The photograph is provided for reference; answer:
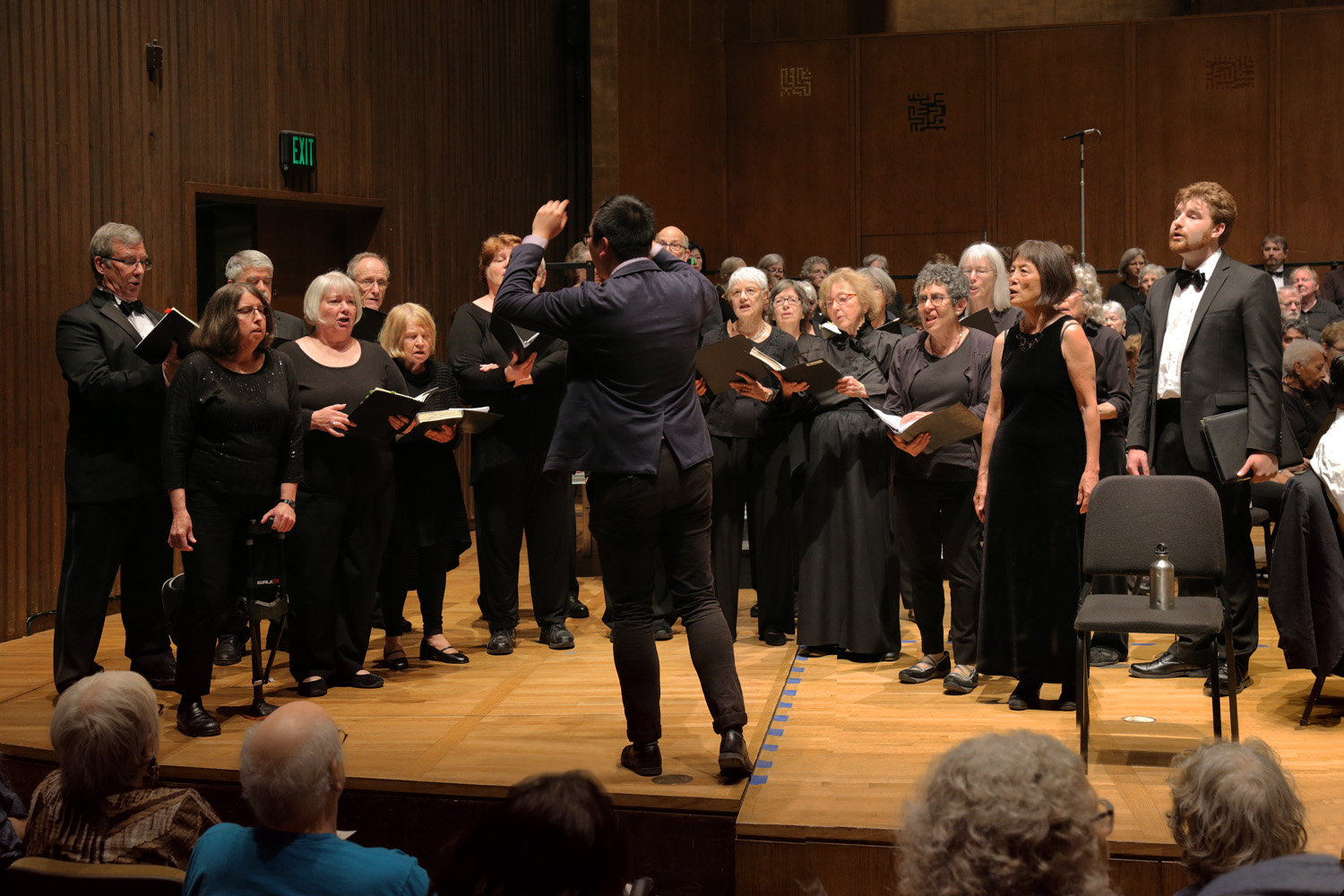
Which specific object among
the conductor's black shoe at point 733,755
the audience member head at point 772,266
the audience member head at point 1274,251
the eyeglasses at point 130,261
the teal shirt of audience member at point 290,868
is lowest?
the conductor's black shoe at point 733,755

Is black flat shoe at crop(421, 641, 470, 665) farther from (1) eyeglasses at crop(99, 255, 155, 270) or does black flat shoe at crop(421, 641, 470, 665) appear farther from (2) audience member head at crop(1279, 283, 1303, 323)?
(2) audience member head at crop(1279, 283, 1303, 323)

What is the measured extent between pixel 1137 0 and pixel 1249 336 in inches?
332

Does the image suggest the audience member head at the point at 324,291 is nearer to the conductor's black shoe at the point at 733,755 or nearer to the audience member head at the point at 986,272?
the conductor's black shoe at the point at 733,755

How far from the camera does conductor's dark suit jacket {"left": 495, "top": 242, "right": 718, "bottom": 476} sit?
3.18 m

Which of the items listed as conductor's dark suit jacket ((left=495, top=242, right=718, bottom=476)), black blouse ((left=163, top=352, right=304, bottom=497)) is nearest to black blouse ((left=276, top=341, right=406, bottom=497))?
black blouse ((left=163, top=352, right=304, bottom=497))

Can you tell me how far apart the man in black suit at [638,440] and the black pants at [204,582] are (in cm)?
119

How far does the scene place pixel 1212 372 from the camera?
3988 mm

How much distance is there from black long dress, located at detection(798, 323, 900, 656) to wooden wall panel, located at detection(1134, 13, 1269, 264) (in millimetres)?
6891

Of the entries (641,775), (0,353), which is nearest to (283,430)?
(641,775)

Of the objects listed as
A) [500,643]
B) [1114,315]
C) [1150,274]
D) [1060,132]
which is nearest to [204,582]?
[500,643]

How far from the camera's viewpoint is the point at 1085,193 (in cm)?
1066

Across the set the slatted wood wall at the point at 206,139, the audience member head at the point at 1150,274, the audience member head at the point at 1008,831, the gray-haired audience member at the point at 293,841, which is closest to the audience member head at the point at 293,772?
the gray-haired audience member at the point at 293,841

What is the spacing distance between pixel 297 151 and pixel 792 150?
5521 millimetres

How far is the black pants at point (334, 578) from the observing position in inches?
164
